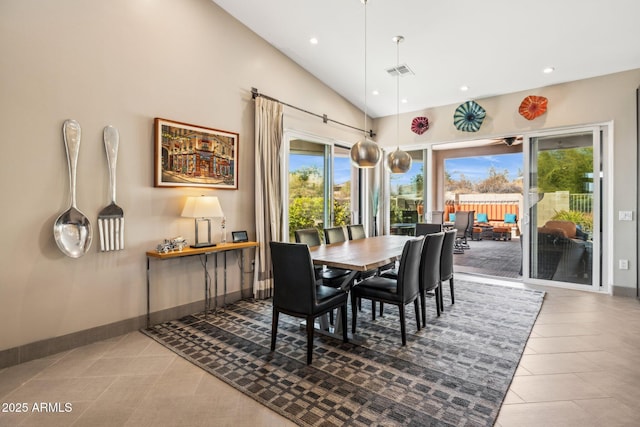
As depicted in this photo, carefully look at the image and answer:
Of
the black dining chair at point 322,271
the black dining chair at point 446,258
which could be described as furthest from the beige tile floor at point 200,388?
the black dining chair at point 322,271

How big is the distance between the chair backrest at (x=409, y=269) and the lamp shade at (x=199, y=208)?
2015 mm

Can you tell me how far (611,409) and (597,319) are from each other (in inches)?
76.5

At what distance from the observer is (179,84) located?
3.61m

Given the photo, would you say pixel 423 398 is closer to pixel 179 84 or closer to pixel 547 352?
pixel 547 352

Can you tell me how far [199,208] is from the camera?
3.45 metres

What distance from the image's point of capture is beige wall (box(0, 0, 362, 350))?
259 centimetres

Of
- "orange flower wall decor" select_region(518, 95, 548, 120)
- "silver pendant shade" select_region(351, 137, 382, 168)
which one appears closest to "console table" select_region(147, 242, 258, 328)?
"silver pendant shade" select_region(351, 137, 382, 168)

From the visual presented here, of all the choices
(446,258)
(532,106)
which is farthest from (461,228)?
(446,258)

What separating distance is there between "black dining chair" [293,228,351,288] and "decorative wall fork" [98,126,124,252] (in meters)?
1.77

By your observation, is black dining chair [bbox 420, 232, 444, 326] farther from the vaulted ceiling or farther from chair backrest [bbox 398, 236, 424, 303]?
the vaulted ceiling

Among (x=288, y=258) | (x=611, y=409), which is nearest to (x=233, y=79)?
(x=288, y=258)

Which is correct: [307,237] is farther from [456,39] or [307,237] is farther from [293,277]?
[456,39]

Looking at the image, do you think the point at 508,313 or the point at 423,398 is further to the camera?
the point at 508,313

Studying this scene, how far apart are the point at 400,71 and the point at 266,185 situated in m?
2.54
